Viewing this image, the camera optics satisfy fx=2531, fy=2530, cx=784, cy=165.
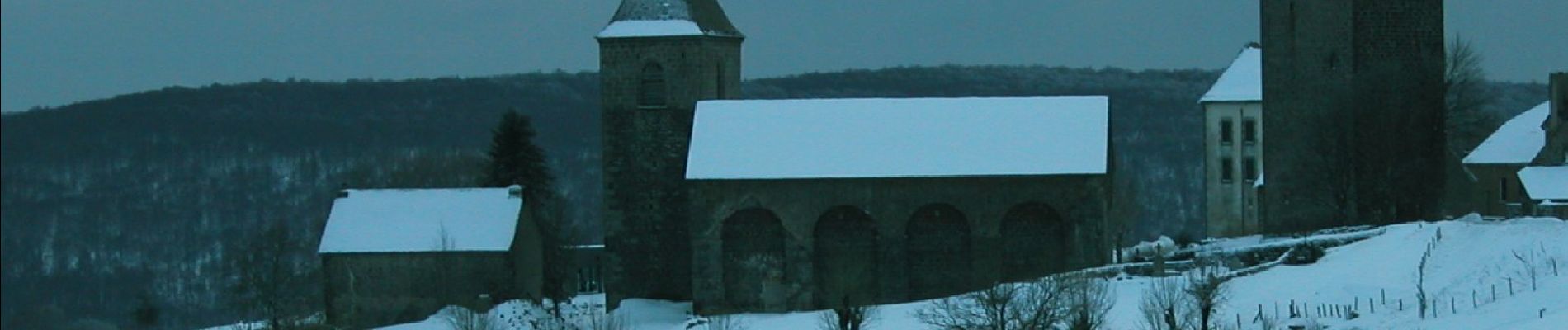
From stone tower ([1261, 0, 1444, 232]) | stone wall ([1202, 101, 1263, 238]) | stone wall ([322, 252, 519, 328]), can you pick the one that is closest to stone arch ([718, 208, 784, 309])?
stone wall ([322, 252, 519, 328])

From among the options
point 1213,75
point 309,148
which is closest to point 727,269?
point 309,148

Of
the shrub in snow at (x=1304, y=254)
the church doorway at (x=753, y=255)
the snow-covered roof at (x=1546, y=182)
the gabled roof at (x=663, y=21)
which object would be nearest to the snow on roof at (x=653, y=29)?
the gabled roof at (x=663, y=21)

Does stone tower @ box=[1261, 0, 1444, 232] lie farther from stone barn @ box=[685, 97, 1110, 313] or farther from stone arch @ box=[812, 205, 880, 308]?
stone arch @ box=[812, 205, 880, 308]

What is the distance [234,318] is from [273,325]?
18.2ft

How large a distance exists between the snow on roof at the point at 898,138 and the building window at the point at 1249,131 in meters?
18.9

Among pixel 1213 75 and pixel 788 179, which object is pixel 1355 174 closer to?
pixel 788 179

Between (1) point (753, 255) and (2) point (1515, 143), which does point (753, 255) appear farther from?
(2) point (1515, 143)

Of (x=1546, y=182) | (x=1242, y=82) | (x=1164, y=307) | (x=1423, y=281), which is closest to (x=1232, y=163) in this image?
(x=1242, y=82)

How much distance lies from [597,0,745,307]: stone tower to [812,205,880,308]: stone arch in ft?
12.7

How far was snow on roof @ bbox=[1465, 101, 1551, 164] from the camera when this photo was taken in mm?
52906

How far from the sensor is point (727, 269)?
4891 centimetres

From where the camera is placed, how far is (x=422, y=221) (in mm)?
50875

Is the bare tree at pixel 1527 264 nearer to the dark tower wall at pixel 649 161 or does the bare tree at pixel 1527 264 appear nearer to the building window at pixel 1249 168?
the dark tower wall at pixel 649 161

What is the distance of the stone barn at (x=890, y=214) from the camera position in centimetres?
4816
